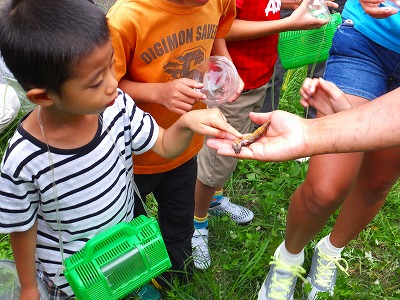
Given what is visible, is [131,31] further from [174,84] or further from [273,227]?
[273,227]

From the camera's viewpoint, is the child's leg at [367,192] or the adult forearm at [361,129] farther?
the child's leg at [367,192]

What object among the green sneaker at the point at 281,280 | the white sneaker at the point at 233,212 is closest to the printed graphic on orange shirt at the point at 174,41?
the green sneaker at the point at 281,280

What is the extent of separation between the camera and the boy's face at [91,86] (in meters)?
1.29

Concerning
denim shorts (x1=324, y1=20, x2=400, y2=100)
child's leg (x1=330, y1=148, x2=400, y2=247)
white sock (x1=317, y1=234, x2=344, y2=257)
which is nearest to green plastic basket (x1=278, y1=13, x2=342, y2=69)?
denim shorts (x1=324, y1=20, x2=400, y2=100)

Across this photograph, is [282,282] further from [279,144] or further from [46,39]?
[46,39]

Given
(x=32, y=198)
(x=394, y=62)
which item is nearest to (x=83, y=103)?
(x=32, y=198)

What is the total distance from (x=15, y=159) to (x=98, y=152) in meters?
0.26

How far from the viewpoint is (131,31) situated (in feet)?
5.32

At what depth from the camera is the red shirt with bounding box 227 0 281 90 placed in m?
2.24

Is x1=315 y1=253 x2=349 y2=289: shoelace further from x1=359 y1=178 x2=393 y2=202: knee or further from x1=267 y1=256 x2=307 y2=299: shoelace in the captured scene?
x1=359 y1=178 x2=393 y2=202: knee

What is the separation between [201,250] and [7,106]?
1590 mm

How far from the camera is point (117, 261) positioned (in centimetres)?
138

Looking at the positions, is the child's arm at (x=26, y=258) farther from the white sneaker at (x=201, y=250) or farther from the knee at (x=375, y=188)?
the knee at (x=375, y=188)

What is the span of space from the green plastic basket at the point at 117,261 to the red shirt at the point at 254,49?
1.13 meters
